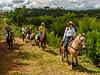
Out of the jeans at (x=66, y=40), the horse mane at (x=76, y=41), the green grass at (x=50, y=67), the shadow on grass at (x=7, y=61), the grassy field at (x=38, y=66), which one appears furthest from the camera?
the shadow on grass at (x=7, y=61)

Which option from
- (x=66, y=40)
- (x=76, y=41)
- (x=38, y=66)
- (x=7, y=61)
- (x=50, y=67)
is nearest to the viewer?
(x=76, y=41)

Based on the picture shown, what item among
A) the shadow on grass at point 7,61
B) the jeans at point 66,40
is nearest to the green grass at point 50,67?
the shadow on grass at point 7,61

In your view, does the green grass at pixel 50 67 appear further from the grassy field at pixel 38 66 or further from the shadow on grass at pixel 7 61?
the shadow on grass at pixel 7 61

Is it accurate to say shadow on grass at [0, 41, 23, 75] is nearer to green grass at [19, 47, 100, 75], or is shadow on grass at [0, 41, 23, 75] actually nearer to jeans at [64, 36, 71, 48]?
green grass at [19, 47, 100, 75]

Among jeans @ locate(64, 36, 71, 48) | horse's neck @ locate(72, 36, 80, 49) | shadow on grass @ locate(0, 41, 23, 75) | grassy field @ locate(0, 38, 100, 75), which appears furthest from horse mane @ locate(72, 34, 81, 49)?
shadow on grass @ locate(0, 41, 23, 75)

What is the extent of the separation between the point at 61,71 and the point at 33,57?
Answer: 5172 mm

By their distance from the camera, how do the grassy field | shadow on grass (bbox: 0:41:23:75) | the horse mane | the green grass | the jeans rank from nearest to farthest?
the horse mane → the green grass → the grassy field → the jeans → shadow on grass (bbox: 0:41:23:75)

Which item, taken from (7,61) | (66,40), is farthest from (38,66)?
(7,61)

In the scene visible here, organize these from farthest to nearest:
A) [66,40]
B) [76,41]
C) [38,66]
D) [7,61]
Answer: [7,61]
[38,66]
[66,40]
[76,41]

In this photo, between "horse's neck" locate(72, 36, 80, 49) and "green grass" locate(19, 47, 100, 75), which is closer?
"horse's neck" locate(72, 36, 80, 49)

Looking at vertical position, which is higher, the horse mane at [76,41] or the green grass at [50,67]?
the horse mane at [76,41]

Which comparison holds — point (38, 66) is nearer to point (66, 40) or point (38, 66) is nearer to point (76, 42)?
point (66, 40)

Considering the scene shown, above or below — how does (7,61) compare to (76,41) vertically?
below

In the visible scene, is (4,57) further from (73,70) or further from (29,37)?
(29,37)
